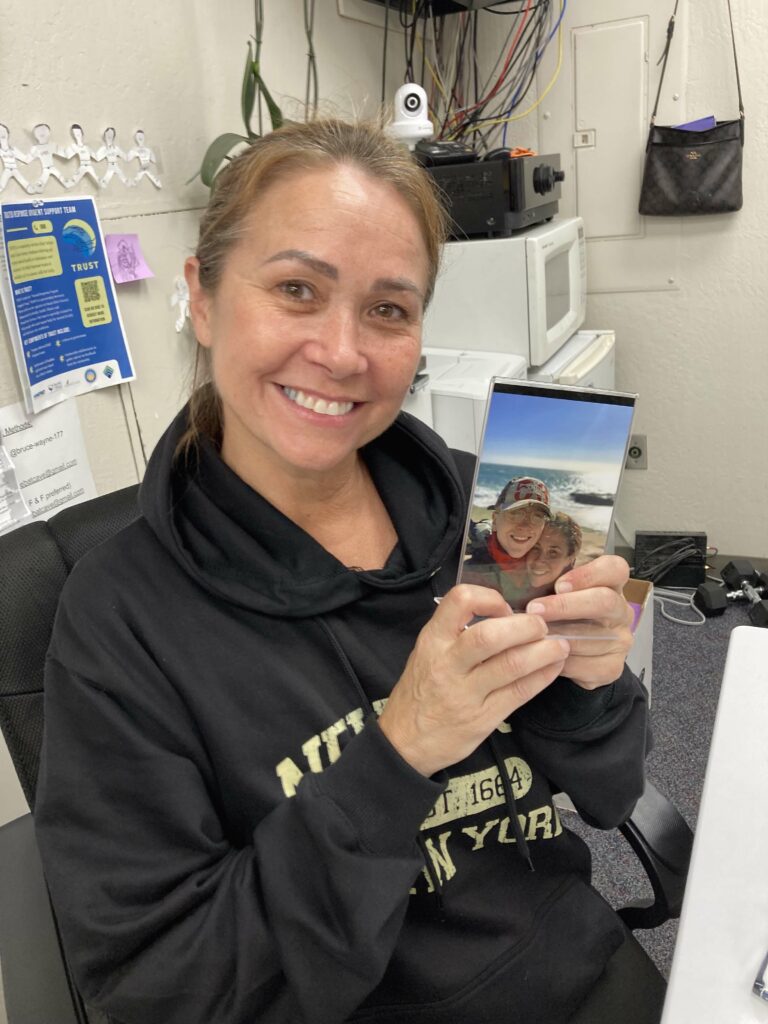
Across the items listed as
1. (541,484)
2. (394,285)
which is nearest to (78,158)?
(394,285)

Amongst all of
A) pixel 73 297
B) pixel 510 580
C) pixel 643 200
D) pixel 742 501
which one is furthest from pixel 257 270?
pixel 742 501

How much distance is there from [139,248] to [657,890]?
1.34 metres

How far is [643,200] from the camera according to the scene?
2352 mm

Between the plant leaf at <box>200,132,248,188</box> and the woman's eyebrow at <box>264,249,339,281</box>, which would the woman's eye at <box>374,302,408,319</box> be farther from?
the plant leaf at <box>200,132,248,188</box>

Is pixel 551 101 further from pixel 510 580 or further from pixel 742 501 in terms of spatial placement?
pixel 510 580

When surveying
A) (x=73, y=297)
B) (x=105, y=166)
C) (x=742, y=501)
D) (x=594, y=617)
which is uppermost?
(x=105, y=166)

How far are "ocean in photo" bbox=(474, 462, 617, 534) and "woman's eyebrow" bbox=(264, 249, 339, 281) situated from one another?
0.80 feet

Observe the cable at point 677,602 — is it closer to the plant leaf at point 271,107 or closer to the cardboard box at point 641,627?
the cardboard box at point 641,627

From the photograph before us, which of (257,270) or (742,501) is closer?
(257,270)

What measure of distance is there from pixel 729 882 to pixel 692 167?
7.08ft

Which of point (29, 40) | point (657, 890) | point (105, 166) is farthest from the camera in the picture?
point (105, 166)

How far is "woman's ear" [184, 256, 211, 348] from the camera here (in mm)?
828

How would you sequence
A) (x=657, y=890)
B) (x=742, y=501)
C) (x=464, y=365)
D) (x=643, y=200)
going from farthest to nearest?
(x=742, y=501) < (x=643, y=200) < (x=464, y=365) < (x=657, y=890)

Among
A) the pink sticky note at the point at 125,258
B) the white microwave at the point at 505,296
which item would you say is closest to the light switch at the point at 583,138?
the white microwave at the point at 505,296
